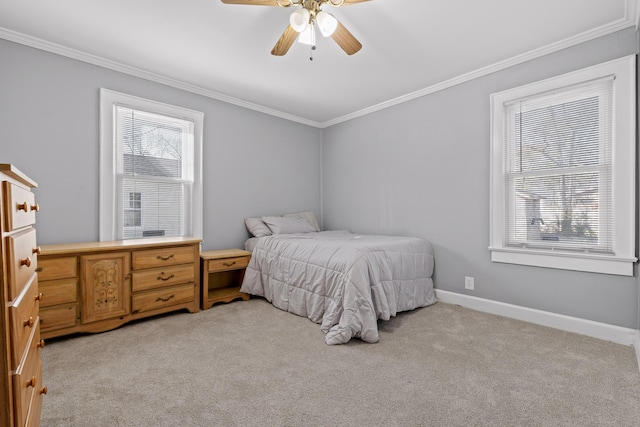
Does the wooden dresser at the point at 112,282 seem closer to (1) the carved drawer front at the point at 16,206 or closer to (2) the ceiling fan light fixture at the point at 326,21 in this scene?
(1) the carved drawer front at the point at 16,206

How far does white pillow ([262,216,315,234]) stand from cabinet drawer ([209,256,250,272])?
589 millimetres

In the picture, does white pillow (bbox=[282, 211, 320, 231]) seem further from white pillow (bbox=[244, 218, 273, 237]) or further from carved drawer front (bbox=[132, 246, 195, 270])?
carved drawer front (bbox=[132, 246, 195, 270])

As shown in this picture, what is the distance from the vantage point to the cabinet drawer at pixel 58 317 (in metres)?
2.31

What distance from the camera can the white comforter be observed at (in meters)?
2.46

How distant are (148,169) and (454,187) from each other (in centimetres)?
332

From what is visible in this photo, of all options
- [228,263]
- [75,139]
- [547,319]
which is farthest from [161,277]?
[547,319]

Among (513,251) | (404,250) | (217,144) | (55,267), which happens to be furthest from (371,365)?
(217,144)

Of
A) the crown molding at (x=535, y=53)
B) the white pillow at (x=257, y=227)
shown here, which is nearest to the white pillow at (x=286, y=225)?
the white pillow at (x=257, y=227)

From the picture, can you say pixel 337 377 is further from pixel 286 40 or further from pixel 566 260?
pixel 286 40

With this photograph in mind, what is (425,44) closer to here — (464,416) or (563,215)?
(563,215)

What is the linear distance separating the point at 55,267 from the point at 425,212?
11.5 ft

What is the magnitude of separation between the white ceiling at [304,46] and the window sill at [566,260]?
1786mm

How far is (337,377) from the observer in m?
1.88

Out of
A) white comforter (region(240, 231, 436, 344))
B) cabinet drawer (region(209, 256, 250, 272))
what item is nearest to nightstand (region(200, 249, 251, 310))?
cabinet drawer (region(209, 256, 250, 272))
